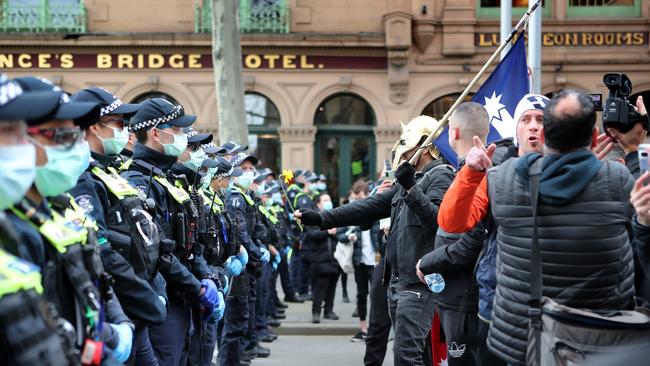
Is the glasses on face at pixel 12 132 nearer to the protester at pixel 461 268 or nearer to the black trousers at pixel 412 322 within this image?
the protester at pixel 461 268

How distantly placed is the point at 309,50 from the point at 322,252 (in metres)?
10.7

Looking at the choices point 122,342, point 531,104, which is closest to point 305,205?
point 531,104

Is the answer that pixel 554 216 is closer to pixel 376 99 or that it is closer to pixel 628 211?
pixel 628 211

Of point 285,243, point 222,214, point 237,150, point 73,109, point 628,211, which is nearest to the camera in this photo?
point 73,109

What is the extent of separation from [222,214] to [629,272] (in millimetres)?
4930

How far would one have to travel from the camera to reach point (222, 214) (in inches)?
342

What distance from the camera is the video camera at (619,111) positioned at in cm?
542

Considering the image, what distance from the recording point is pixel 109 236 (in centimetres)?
507

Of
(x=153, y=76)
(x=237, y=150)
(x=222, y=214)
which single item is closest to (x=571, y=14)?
(x=153, y=76)

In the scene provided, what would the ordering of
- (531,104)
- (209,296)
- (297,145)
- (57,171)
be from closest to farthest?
(57,171) < (531,104) < (209,296) < (297,145)

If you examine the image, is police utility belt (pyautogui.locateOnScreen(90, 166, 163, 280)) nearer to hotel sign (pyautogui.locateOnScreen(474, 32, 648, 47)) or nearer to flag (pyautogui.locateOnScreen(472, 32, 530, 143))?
flag (pyautogui.locateOnScreen(472, 32, 530, 143))

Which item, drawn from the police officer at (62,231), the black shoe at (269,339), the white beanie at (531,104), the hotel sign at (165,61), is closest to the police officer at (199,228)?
the white beanie at (531,104)

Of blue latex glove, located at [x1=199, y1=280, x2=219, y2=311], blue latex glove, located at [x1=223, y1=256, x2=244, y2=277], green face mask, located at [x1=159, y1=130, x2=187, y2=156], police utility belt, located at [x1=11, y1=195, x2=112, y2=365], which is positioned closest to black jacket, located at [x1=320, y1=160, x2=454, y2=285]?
blue latex glove, located at [x1=199, y1=280, x2=219, y2=311]

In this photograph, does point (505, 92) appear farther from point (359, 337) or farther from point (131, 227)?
point (359, 337)
